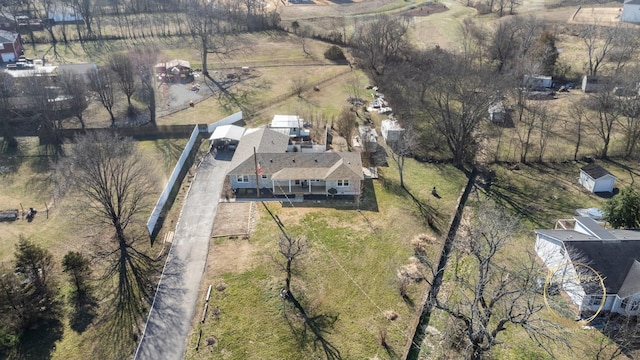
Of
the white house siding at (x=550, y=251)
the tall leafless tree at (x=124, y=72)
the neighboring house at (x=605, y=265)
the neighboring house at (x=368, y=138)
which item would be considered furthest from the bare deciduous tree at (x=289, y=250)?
the tall leafless tree at (x=124, y=72)

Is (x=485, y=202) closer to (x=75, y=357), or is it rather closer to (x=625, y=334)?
(x=625, y=334)

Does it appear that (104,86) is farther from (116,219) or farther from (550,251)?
(550,251)

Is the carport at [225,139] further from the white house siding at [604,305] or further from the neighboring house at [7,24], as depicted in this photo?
the neighboring house at [7,24]

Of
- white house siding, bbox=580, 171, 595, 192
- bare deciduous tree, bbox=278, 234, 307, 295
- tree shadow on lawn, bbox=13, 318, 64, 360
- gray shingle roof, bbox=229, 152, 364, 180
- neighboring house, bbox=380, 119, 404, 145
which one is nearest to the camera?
tree shadow on lawn, bbox=13, 318, 64, 360

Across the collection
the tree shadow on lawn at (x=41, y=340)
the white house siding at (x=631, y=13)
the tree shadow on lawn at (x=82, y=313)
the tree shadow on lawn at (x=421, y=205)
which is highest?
the white house siding at (x=631, y=13)

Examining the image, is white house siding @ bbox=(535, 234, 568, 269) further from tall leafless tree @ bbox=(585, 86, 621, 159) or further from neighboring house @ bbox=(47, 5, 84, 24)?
neighboring house @ bbox=(47, 5, 84, 24)

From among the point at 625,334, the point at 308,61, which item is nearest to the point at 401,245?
the point at 625,334

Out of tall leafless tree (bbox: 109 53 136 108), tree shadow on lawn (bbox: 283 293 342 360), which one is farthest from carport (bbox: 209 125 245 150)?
tree shadow on lawn (bbox: 283 293 342 360)
